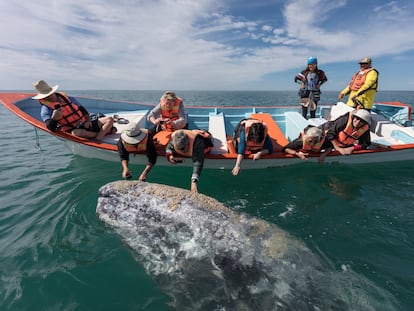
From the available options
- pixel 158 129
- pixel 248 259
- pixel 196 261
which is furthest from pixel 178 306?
pixel 158 129

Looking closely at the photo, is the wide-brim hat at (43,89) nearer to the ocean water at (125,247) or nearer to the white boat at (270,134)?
the white boat at (270,134)

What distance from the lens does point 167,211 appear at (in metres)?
3.73

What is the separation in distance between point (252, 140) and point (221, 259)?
3634 mm

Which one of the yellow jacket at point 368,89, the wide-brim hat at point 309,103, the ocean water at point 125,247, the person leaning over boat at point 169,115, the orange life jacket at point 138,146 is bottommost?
the ocean water at point 125,247

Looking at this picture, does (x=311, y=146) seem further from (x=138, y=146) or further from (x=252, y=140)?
(x=138, y=146)

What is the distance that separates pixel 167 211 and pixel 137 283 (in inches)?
44.0

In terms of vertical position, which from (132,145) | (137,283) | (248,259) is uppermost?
(132,145)

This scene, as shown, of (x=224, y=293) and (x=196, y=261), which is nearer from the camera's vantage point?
(x=224, y=293)

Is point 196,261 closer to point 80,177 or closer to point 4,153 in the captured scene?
point 80,177

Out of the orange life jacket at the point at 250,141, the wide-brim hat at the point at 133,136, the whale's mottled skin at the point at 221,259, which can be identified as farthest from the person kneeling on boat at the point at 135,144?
the orange life jacket at the point at 250,141

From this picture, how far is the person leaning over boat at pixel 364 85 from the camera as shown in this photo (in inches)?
320

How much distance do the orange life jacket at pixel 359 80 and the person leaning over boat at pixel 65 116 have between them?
8488mm

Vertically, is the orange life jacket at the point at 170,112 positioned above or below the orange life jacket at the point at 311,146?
above

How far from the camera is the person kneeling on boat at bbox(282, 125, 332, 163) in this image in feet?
20.6
